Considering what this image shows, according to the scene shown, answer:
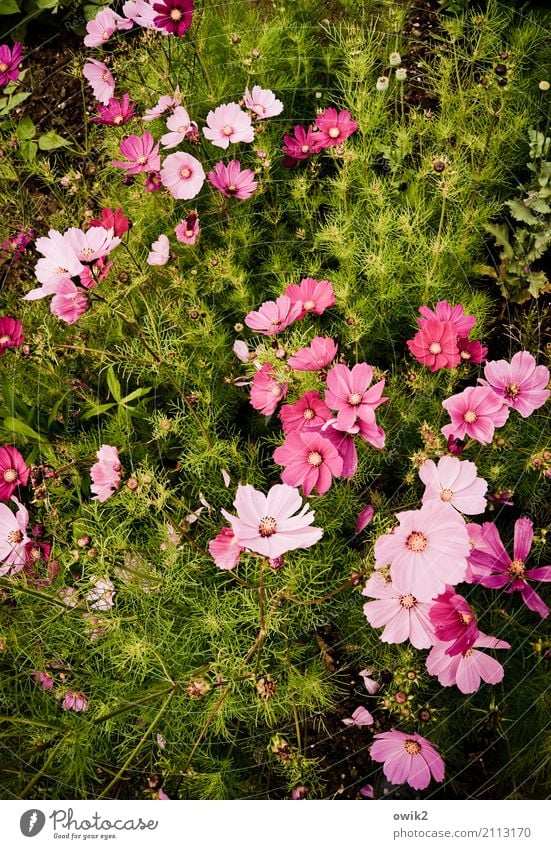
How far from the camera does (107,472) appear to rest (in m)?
0.88

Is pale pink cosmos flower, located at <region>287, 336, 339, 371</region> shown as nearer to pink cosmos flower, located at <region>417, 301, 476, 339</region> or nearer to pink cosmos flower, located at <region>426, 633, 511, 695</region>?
pink cosmos flower, located at <region>417, 301, 476, 339</region>

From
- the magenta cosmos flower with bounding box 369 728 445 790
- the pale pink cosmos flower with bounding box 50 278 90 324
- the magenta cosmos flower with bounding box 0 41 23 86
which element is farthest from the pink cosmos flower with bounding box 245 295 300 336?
the magenta cosmos flower with bounding box 0 41 23 86

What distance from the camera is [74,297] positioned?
0.85 m

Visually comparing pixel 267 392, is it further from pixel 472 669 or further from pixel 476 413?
pixel 472 669

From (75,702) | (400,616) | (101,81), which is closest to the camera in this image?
(400,616)

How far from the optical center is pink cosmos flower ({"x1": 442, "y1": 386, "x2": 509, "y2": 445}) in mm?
858

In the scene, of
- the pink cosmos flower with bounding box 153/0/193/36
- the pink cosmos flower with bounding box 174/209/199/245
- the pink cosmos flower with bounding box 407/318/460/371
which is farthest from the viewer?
the pink cosmos flower with bounding box 174/209/199/245

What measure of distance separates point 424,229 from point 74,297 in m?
0.79

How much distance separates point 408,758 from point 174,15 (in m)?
1.25

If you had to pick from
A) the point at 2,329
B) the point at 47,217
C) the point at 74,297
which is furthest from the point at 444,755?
the point at 47,217

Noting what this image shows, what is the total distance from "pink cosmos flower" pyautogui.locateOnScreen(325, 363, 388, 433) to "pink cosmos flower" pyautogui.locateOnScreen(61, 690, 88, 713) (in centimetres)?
61
